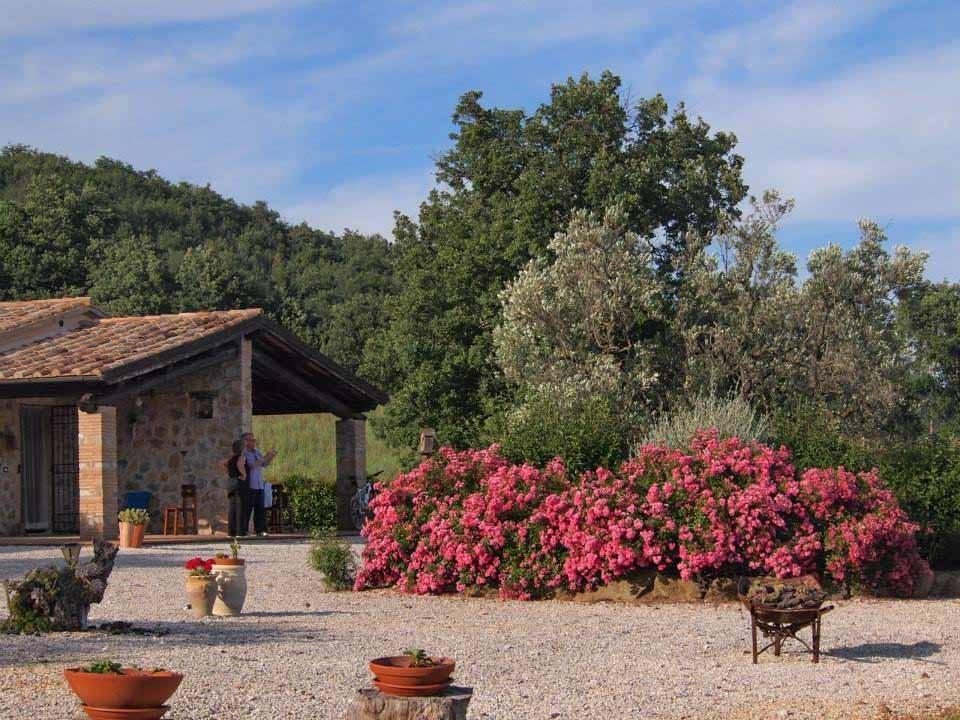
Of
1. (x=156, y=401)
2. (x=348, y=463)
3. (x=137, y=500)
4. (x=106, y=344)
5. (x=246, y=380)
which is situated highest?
(x=106, y=344)

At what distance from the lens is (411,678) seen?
557 centimetres

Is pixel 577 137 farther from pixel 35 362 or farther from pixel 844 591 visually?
pixel 844 591

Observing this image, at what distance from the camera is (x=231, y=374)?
2077cm

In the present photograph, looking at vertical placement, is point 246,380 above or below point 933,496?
above

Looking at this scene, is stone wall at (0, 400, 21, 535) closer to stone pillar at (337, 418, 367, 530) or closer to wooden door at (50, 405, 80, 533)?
wooden door at (50, 405, 80, 533)

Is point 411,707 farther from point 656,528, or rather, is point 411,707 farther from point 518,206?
point 518,206

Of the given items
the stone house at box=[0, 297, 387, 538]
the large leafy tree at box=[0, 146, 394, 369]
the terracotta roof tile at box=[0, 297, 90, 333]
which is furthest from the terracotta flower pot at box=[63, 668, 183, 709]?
the large leafy tree at box=[0, 146, 394, 369]

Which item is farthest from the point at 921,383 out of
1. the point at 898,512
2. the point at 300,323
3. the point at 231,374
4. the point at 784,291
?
the point at 898,512

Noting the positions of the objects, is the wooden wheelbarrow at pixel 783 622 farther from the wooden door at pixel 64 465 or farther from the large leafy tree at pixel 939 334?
the large leafy tree at pixel 939 334

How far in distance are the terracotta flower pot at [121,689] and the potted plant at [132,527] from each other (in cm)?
1302

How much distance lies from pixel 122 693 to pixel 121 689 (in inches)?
0.7

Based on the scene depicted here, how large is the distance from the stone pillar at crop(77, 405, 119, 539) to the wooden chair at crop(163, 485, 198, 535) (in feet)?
6.86

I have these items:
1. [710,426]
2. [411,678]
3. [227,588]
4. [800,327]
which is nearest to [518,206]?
[800,327]

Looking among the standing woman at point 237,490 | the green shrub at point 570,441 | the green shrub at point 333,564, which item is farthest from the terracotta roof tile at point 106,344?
the green shrub at point 570,441
